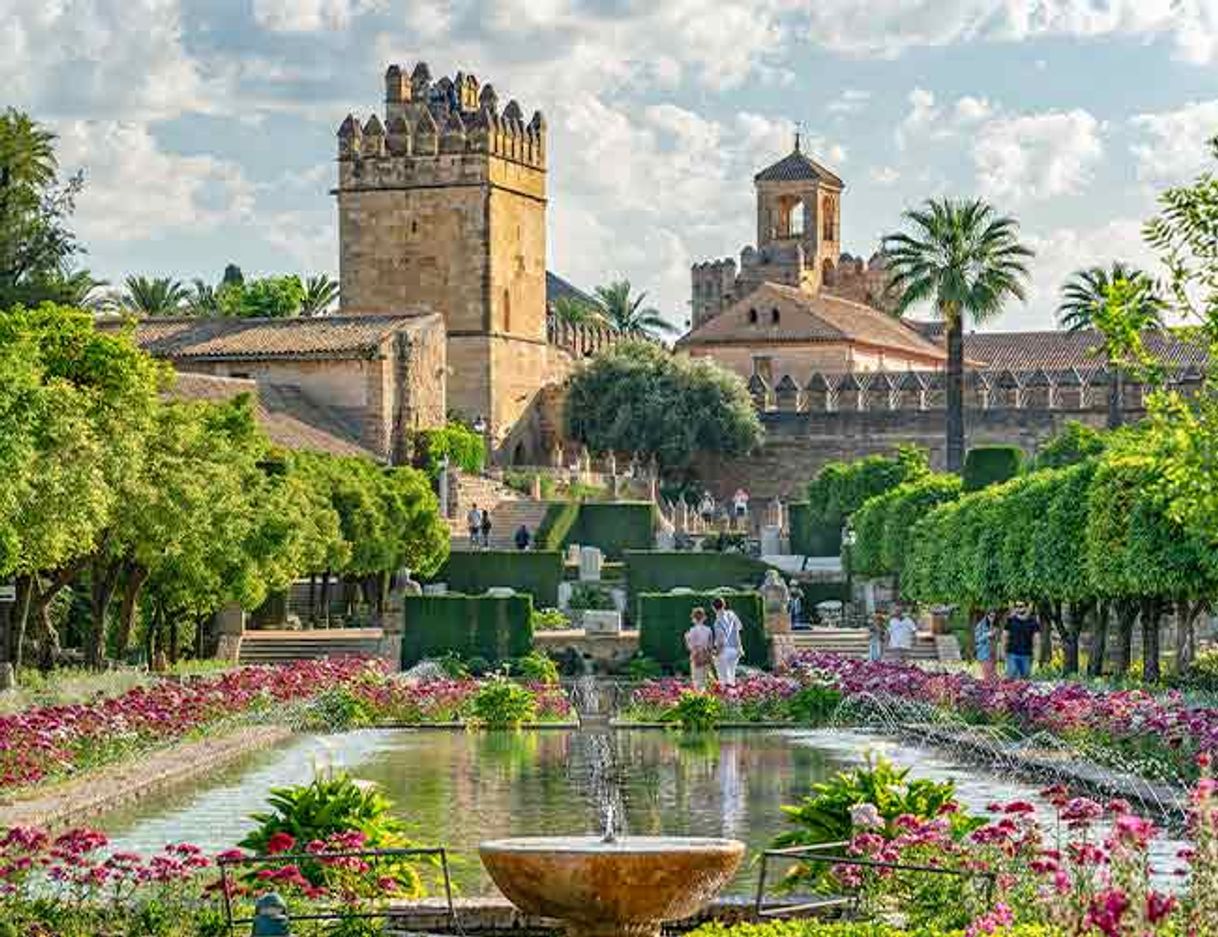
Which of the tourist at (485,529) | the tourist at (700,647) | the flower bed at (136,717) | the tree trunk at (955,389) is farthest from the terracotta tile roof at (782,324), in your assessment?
the flower bed at (136,717)

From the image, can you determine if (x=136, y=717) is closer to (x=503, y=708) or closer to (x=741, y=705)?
(x=503, y=708)

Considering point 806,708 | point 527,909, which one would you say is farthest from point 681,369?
point 527,909

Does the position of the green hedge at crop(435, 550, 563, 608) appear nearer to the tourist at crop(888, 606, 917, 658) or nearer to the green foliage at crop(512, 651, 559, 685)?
the tourist at crop(888, 606, 917, 658)

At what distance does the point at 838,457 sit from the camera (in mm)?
76125

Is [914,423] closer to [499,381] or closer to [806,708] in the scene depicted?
[499,381]

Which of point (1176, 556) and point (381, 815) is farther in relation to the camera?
point (1176, 556)

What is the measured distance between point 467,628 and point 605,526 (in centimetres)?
2362

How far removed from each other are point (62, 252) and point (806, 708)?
26004 mm

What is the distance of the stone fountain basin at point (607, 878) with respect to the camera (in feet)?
34.2

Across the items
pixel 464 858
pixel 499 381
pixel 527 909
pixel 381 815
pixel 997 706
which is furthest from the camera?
pixel 499 381

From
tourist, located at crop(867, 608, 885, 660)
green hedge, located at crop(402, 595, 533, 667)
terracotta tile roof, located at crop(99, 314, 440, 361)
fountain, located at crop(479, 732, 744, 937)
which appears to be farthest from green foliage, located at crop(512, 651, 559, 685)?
terracotta tile roof, located at crop(99, 314, 440, 361)

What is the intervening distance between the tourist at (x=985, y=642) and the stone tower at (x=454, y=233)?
3692 centimetres

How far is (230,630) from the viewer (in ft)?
129

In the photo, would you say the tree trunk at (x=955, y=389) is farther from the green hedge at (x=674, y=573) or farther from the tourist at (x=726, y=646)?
the tourist at (x=726, y=646)
